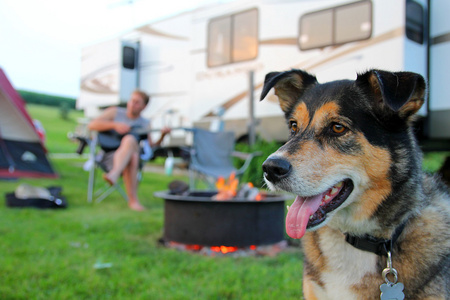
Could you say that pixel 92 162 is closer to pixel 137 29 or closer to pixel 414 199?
pixel 414 199

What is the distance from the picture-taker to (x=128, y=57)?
1173 centimetres

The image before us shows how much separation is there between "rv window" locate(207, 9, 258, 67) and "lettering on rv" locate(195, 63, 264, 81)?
169mm

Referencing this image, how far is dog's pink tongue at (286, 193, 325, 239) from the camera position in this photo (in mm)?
1716

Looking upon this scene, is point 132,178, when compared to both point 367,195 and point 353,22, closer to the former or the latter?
point 367,195

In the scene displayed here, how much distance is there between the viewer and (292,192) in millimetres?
1720

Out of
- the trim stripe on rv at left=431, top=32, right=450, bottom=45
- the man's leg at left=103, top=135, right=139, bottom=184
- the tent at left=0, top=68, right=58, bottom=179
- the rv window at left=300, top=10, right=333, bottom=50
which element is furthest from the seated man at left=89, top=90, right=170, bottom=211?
the trim stripe on rv at left=431, top=32, right=450, bottom=45

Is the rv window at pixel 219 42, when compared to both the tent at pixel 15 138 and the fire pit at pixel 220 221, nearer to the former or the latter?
the tent at pixel 15 138

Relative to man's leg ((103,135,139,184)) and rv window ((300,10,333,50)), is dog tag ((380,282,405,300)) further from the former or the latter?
rv window ((300,10,333,50))

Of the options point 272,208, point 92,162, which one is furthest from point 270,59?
point 272,208

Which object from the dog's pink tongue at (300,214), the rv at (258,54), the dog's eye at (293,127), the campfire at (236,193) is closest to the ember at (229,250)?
the campfire at (236,193)

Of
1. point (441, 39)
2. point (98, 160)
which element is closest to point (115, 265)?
point (98, 160)

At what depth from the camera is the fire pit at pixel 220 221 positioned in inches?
145

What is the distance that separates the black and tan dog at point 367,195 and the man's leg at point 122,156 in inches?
157

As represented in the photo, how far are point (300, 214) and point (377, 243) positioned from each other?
368mm
